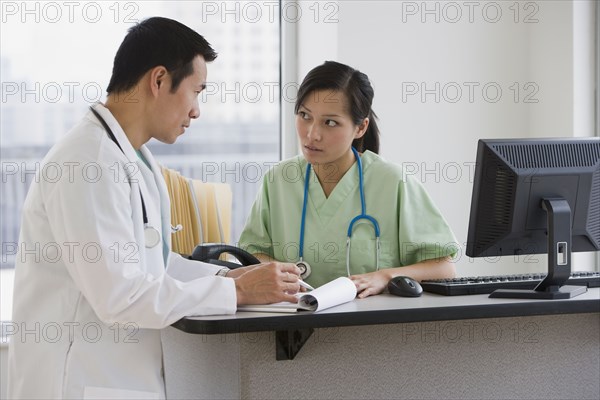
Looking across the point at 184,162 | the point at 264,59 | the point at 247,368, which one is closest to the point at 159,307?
the point at 247,368

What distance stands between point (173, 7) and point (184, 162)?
65cm

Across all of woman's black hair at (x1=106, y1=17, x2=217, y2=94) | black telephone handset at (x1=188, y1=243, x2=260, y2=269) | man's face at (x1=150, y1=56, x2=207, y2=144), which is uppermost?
woman's black hair at (x1=106, y1=17, x2=217, y2=94)

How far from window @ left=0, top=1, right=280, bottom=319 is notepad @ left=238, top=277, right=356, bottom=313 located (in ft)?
5.81

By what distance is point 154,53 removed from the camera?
1826 millimetres

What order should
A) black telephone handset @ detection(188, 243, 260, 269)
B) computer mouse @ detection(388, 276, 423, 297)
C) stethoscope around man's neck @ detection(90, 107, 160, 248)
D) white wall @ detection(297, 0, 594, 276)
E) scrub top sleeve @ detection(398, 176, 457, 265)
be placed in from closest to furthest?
stethoscope around man's neck @ detection(90, 107, 160, 248)
computer mouse @ detection(388, 276, 423, 297)
black telephone handset @ detection(188, 243, 260, 269)
scrub top sleeve @ detection(398, 176, 457, 265)
white wall @ detection(297, 0, 594, 276)

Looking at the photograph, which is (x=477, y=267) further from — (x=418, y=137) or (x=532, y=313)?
(x=532, y=313)

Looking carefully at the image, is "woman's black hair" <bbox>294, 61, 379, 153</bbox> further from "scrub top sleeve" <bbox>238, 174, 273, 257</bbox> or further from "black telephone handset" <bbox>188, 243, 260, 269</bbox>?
"black telephone handset" <bbox>188, 243, 260, 269</bbox>

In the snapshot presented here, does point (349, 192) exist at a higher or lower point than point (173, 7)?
lower

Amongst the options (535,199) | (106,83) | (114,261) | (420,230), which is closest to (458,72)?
(420,230)

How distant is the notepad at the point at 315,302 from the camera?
1782 mm

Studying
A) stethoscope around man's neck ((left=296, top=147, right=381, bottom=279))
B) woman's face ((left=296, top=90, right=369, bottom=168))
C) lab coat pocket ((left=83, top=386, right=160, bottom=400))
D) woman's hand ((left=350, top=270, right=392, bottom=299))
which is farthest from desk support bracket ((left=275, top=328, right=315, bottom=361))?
woman's face ((left=296, top=90, right=369, bottom=168))

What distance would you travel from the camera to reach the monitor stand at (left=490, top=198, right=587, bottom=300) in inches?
77.7

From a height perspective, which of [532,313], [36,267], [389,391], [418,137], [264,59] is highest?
[264,59]

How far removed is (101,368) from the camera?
1.73 metres
